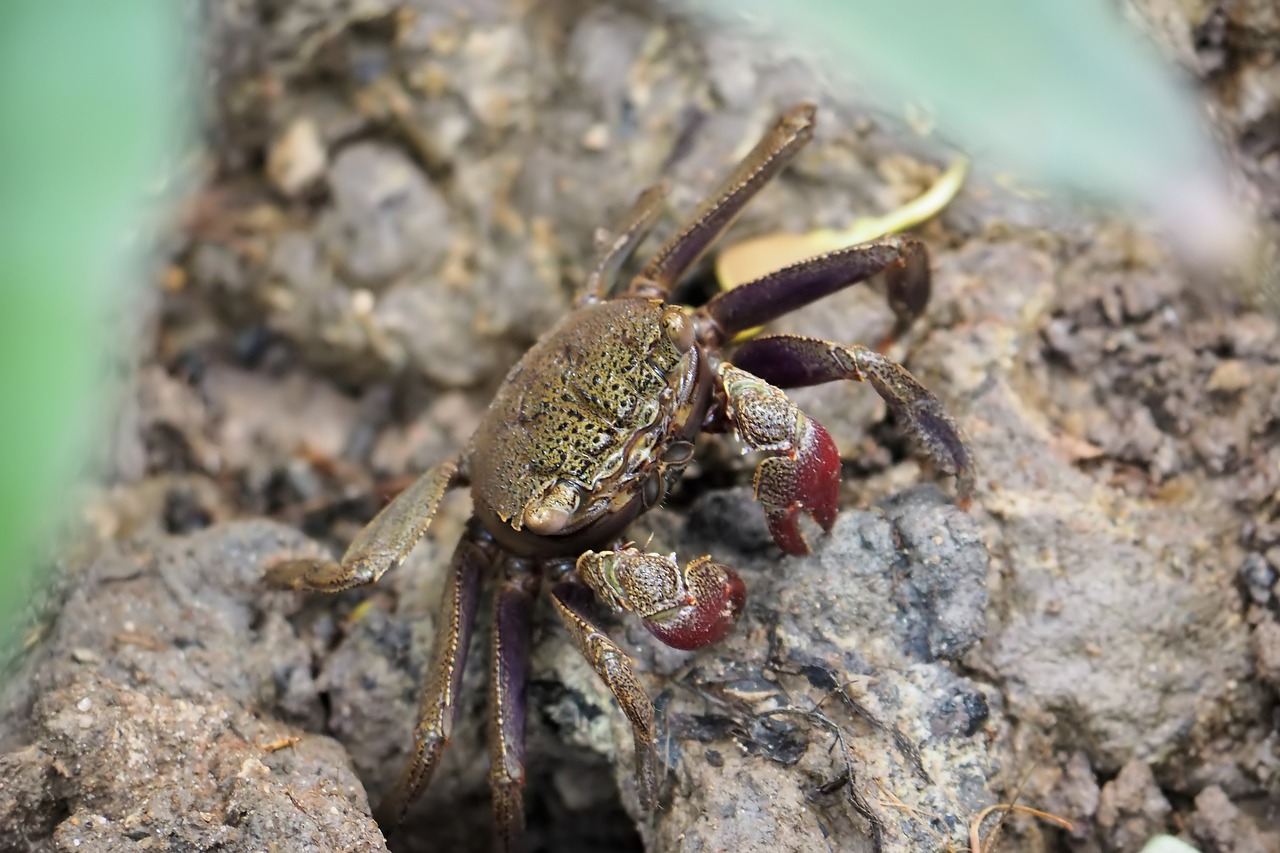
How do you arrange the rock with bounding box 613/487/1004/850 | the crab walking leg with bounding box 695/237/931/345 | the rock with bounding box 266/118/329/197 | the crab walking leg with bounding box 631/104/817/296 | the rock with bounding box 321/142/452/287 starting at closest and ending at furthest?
the rock with bounding box 613/487/1004/850
the crab walking leg with bounding box 695/237/931/345
the crab walking leg with bounding box 631/104/817/296
the rock with bounding box 321/142/452/287
the rock with bounding box 266/118/329/197

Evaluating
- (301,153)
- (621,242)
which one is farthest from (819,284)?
(301,153)

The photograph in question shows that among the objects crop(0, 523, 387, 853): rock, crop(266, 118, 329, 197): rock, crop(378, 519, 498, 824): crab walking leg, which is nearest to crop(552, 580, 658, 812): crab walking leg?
crop(378, 519, 498, 824): crab walking leg

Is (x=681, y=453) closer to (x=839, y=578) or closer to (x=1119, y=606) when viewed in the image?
Answer: (x=839, y=578)

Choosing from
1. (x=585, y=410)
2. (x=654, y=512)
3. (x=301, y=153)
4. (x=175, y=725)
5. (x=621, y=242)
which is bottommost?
(x=175, y=725)

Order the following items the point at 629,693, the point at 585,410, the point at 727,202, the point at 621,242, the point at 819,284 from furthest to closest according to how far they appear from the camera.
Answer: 1. the point at 621,242
2. the point at 727,202
3. the point at 819,284
4. the point at 585,410
5. the point at 629,693

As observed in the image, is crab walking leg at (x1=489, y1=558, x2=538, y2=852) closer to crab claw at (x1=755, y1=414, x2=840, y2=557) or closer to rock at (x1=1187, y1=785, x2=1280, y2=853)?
crab claw at (x1=755, y1=414, x2=840, y2=557)

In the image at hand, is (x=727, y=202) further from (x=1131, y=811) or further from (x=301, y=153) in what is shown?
(x=1131, y=811)

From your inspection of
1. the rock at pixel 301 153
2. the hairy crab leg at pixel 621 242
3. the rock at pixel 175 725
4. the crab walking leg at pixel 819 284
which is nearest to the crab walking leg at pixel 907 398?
the crab walking leg at pixel 819 284

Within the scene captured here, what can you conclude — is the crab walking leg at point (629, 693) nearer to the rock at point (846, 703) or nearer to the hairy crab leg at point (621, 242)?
the rock at point (846, 703)
